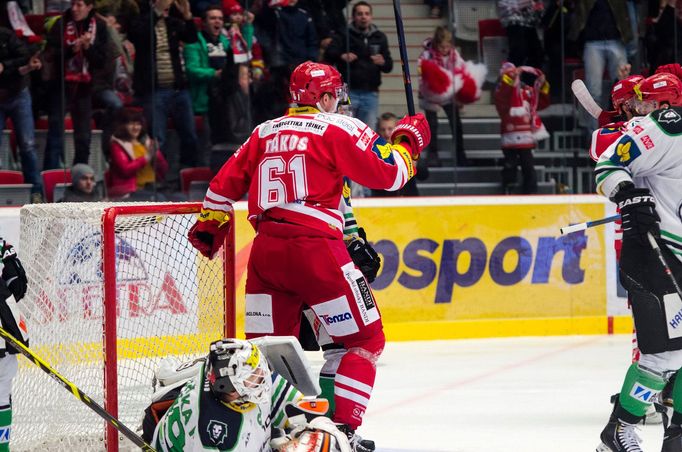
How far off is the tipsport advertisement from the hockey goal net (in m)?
3.19

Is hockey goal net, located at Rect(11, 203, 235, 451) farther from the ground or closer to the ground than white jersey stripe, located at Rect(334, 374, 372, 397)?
farther from the ground

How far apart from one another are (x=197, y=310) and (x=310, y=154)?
2.31 feet

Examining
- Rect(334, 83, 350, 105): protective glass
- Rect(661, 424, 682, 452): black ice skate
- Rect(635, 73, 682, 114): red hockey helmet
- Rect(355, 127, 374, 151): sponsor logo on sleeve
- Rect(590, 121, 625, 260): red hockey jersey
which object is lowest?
Rect(661, 424, 682, 452): black ice skate

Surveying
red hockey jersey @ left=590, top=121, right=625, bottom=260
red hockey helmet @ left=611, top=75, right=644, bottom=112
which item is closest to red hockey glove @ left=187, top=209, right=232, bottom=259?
red hockey jersey @ left=590, top=121, right=625, bottom=260

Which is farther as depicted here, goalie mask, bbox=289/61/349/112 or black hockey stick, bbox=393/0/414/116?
black hockey stick, bbox=393/0/414/116

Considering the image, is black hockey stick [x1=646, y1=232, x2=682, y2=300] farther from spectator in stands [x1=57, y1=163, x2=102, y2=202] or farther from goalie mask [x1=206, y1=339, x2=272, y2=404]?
spectator in stands [x1=57, y1=163, x2=102, y2=202]

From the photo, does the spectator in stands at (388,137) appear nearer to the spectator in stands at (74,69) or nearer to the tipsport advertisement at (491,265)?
the tipsport advertisement at (491,265)

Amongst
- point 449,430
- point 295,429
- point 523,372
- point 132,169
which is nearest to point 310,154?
point 295,429

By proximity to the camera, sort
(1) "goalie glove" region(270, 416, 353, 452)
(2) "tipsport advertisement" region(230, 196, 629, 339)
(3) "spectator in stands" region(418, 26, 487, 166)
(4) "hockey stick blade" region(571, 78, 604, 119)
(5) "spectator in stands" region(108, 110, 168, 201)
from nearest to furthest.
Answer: (1) "goalie glove" region(270, 416, 353, 452) < (4) "hockey stick blade" region(571, 78, 604, 119) < (5) "spectator in stands" region(108, 110, 168, 201) < (2) "tipsport advertisement" region(230, 196, 629, 339) < (3) "spectator in stands" region(418, 26, 487, 166)

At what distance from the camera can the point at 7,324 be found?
14.0 ft

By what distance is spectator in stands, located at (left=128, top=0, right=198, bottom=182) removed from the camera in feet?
24.9

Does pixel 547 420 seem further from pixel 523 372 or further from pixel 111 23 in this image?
pixel 111 23

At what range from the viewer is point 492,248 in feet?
26.4

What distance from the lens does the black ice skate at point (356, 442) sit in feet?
14.3
